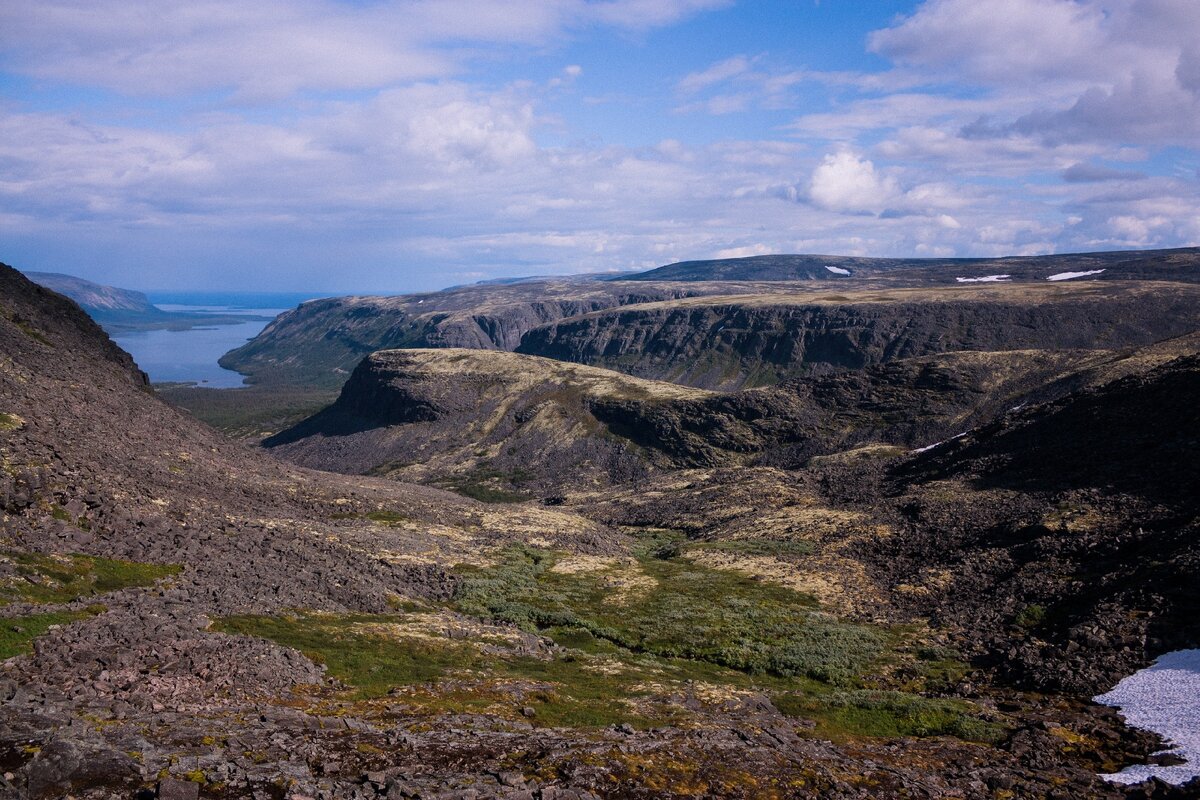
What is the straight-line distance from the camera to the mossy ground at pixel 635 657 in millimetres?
36238

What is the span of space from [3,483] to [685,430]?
123925 millimetres

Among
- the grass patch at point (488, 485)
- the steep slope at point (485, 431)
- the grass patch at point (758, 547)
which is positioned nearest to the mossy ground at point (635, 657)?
the grass patch at point (758, 547)

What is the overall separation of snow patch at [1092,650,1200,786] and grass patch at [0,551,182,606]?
47.8 m

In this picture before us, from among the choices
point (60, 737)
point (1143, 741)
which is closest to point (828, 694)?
point (1143, 741)

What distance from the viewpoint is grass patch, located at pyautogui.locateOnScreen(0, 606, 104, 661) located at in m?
29.0

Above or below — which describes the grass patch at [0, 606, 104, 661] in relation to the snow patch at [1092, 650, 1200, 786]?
above

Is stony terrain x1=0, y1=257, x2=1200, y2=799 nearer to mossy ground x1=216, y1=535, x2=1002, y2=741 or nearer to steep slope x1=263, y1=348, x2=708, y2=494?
mossy ground x1=216, y1=535, x2=1002, y2=741

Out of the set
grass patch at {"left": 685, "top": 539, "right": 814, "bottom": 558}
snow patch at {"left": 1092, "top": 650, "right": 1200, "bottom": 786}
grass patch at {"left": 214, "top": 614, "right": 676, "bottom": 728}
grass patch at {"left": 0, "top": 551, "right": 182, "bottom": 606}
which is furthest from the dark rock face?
grass patch at {"left": 0, "top": 551, "right": 182, "bottom": 606}

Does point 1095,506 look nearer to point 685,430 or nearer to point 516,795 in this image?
point 516,795

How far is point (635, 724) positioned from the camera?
111 feet

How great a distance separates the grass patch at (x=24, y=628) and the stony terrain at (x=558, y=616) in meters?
0.17

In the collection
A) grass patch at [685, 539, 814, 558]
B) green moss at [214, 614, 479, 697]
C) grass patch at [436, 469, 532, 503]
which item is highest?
green moss at [214, 614, 479, 697]

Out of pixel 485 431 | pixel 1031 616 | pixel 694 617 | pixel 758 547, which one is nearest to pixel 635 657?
pixel 694 617

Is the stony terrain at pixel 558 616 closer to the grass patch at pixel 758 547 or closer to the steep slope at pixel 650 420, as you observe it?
the grass patch at pixel 758 547
